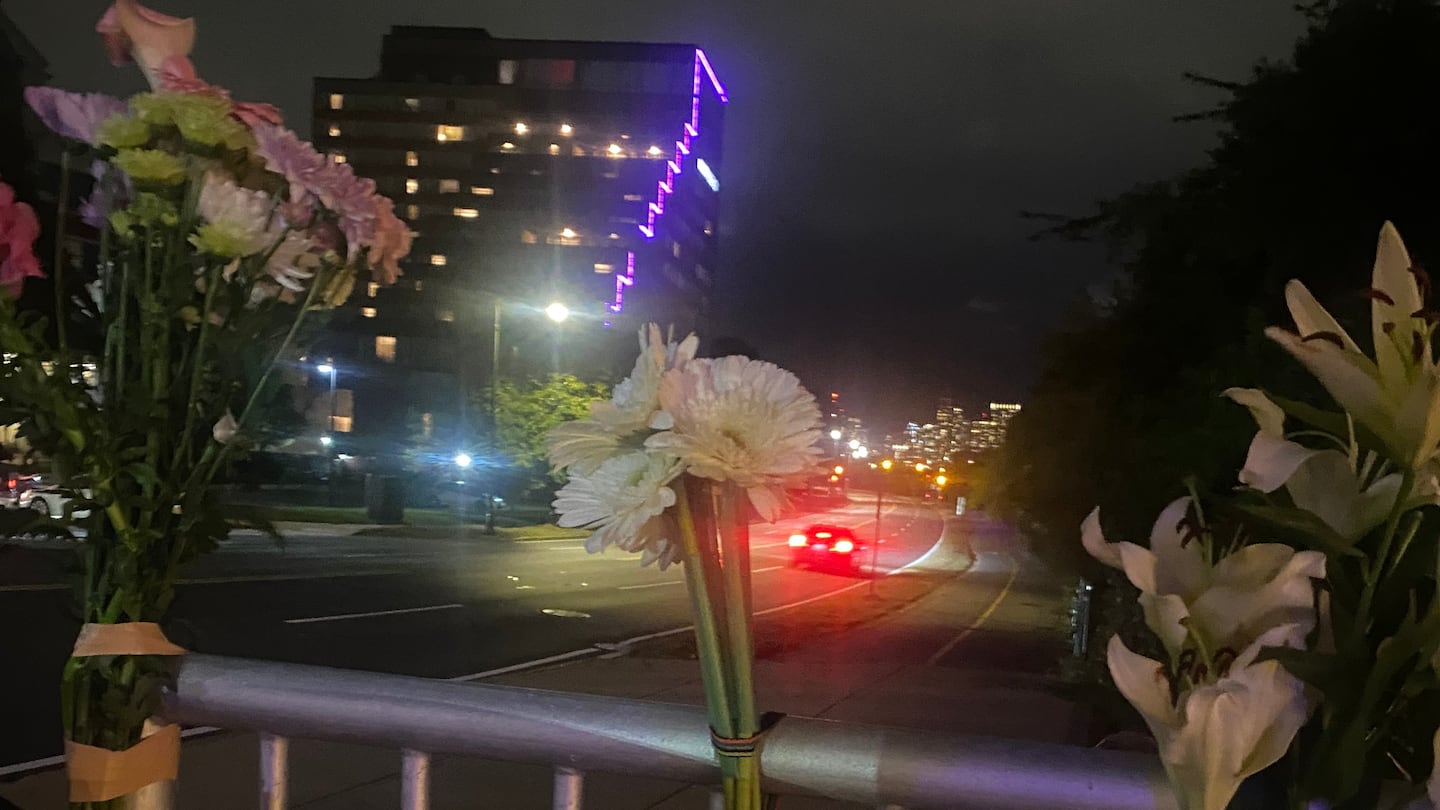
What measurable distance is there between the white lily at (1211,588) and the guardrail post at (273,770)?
1.43 m

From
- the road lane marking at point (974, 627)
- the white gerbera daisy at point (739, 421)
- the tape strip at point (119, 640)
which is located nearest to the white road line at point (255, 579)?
the road lane marking at point (974, 627)

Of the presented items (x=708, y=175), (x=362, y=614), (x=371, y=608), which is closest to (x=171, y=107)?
(x=362, y=614)

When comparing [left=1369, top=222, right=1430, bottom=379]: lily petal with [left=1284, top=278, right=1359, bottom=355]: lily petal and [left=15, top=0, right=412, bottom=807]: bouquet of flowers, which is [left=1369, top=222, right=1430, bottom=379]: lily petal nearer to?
[left=1284, top=278, right=1359, bottom=355]: lily petal

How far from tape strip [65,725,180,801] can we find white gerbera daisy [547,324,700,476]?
983mm

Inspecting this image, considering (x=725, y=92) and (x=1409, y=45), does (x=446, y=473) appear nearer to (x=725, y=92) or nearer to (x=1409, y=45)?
(x=1409, y=45)

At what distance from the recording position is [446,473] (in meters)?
40.1

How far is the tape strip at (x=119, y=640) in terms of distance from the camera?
5.51 feet

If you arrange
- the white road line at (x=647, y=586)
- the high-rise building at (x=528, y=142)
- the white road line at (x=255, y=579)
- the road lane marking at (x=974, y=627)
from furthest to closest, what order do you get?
the high-rise building at (x=528, y=142), the white road line at (x=647, y=586), the road lane marking at (x=974, y=627), the white road line at (x=255, y=579)

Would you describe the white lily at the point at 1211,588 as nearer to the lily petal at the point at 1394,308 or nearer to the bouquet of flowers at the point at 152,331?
the lily petal at the point at 1394,308

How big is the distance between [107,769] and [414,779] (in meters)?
0.48

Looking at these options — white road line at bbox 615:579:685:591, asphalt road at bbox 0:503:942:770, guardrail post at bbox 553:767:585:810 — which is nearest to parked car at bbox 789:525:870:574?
asphalt road at bbox 0:503:942:770

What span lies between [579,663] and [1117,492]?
5736mm

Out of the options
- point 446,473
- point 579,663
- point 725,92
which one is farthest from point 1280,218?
point 725,92

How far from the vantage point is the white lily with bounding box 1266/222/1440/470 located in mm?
1052
